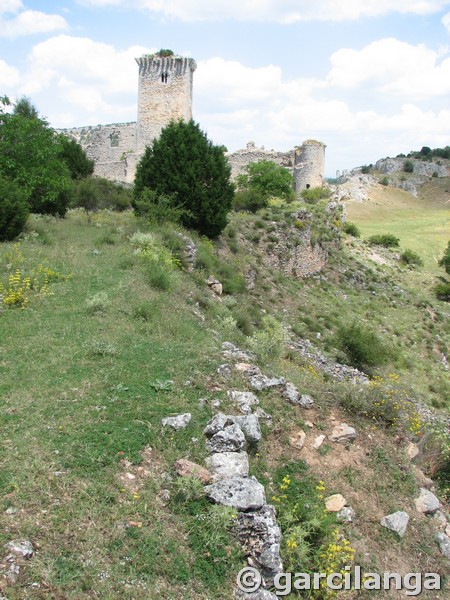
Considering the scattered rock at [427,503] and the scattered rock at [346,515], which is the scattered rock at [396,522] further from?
the scattered rock at [427,503]

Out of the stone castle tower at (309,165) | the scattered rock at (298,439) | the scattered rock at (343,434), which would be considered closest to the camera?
the scattered rock at (298,439)

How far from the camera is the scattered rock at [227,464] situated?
5.76m

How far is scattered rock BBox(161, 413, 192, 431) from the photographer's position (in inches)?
247

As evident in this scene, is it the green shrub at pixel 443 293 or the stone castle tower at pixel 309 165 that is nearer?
the green shrub at pixel 443 293

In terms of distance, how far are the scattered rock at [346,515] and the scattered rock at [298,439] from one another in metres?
1.01

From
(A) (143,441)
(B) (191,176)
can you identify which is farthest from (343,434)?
(B) (191,176)

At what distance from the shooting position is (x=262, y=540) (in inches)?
200

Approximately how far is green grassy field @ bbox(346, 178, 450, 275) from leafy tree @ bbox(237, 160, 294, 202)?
9.99 meters

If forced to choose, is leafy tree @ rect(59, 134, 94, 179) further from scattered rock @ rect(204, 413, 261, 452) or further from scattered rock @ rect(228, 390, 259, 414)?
scattered rock @ rect(204, 413, 261, 452)

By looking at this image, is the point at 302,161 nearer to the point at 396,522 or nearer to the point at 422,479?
the point at 422,479

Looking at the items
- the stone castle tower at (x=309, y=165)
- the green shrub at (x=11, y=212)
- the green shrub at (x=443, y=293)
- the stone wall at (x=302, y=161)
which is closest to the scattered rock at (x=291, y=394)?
the green shrub at (x=11, y=212)

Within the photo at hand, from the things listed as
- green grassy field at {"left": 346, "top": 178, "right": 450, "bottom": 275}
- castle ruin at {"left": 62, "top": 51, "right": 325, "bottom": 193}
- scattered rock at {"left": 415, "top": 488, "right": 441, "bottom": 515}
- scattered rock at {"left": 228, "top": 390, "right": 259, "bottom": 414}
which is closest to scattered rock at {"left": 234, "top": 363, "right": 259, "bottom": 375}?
scattered rock at {"left": 228, "top": 390, "right": 259, "bottom": 414}

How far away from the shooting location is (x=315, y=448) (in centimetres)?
693

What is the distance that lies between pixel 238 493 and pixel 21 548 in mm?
2135
